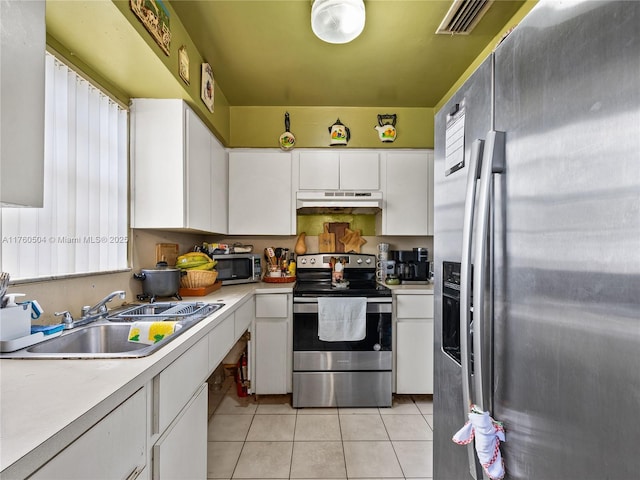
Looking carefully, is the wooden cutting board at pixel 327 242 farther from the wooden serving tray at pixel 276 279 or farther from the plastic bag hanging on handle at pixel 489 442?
the plastic bag hanging on handle at pixel 489 442

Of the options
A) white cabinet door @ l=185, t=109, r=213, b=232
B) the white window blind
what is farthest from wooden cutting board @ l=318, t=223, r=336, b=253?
the white window blind

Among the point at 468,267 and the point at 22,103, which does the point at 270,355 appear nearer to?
the point at 468,267

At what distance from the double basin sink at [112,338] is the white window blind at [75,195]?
0.29 meters

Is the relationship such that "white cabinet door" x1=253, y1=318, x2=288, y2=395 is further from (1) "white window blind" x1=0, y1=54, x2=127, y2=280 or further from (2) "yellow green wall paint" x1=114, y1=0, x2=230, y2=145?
(2) "yellow green wall paint" x1=114, y1=0, x2=230, y2=145

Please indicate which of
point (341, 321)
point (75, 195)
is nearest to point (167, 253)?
point (75, 195)

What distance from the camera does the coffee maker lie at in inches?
111

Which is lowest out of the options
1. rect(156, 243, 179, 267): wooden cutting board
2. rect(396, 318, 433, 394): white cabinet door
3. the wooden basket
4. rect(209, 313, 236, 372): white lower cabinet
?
rect(396, 318, 433, 394): white cabinet door

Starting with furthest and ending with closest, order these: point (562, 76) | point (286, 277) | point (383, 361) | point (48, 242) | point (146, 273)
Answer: point (286, 277) < point (383, 361) < point (146, 273) < point (48, 242) < point (562, 76)

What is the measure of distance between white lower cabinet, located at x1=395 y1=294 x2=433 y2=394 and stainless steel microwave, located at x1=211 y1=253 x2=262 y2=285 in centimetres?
124

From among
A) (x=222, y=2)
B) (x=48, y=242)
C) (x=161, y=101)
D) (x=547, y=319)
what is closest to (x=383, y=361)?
(x=547, y=319)

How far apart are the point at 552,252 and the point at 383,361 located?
201 centimetres

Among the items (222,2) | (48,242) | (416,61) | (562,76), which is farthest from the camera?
(416,61)

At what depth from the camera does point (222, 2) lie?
5.52 feet

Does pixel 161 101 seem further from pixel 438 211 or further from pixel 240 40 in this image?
pixel 438 211
